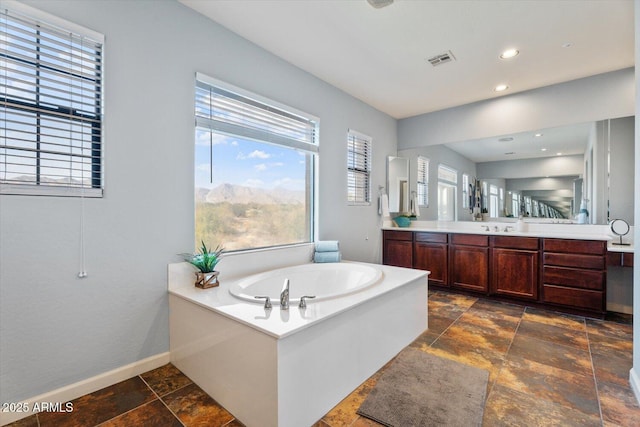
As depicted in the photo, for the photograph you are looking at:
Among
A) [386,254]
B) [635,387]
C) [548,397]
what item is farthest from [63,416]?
[386,254]

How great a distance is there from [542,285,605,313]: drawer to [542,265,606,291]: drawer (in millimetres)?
52

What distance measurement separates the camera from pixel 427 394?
5.77ft

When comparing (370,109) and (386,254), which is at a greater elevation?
(370,109)

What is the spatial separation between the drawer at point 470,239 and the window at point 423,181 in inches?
33.6

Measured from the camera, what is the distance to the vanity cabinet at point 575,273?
298 centimetres

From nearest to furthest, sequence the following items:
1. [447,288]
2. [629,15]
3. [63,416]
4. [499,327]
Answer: [63,416] < [629,15] < [499,327] < [447,288]

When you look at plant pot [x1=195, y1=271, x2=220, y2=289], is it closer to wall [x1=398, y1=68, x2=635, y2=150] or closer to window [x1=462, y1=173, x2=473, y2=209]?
window [x1=462, y1=173, x2=473, y2=209]

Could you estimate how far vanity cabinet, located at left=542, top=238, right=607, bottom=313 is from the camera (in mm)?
2980

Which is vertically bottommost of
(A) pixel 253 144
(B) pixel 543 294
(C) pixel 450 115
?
(B) pixel 543 294

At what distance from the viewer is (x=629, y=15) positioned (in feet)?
7.36

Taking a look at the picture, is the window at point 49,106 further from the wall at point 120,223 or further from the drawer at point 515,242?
the drawer at point 515,242

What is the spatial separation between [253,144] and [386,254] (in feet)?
8.99

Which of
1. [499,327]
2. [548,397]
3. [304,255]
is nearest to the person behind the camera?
[548,397]

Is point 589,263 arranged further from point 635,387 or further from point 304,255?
point 304,255
